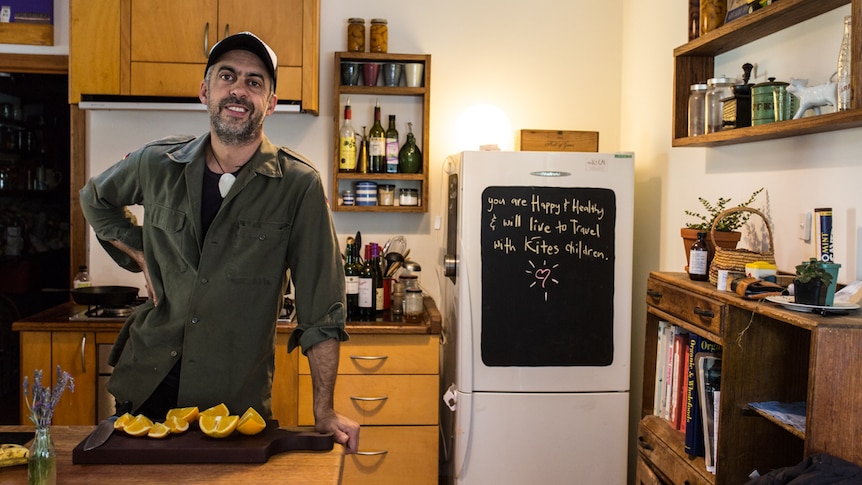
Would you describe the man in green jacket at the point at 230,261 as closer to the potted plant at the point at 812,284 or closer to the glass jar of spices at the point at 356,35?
the potted plant at the point at 812,284

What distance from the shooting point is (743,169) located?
2803mm

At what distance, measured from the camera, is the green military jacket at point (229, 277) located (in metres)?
1.95

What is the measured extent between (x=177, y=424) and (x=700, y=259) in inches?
64.2

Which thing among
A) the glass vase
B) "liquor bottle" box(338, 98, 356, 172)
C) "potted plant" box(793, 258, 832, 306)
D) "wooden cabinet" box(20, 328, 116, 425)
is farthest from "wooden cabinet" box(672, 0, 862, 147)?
"wooden cabinet" box(20, 328, 116, 425)

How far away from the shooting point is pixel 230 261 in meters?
1.95

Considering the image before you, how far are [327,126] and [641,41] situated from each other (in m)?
1.51

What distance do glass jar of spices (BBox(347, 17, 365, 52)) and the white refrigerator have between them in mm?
891

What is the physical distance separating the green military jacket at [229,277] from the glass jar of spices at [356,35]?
1778 millimetres

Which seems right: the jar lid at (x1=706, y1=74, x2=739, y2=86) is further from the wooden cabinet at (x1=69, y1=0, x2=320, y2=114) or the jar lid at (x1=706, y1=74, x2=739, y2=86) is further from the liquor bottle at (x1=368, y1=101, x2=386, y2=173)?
the wooden cabinet at (x1=69, y1=0, x2=320, y2=114)

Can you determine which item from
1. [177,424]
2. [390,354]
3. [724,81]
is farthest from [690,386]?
[177,424]

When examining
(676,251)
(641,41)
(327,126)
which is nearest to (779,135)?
(676,251)

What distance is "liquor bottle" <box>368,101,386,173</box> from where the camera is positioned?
12.2 feet

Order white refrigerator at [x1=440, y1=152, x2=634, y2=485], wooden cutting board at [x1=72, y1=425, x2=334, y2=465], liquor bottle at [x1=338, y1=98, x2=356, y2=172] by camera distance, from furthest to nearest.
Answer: liquor bottle at [x1=338, y1=98, x2=356, y2=172] → white refrigerator at [x1=440, y1=152, x2=634, y2=485] → wooden cutting board at [x1=72, y1=425, x2=334, y2=465]

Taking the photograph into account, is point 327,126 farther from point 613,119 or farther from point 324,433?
point 324,433
